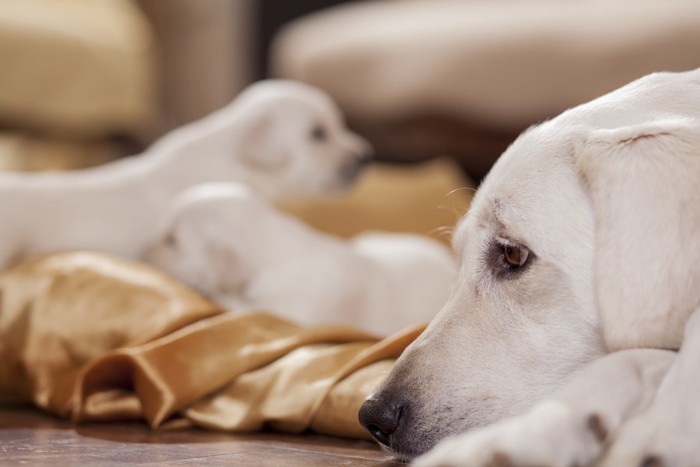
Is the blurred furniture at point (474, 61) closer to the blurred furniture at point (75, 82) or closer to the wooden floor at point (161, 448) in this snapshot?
the blurred furniture at point (75, 82)

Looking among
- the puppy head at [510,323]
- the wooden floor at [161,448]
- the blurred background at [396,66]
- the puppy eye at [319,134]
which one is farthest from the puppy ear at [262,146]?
the puppy head at [510,323]

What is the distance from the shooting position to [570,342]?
5.32ft

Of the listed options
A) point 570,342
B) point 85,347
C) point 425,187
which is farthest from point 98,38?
point 570,342

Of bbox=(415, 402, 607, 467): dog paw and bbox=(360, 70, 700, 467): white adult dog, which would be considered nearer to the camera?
bbox=(415, 402, 607, 467): dog paw

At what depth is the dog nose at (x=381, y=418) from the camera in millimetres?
1624

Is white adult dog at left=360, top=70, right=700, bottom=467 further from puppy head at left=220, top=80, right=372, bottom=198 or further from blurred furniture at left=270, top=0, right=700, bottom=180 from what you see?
blurred furniture at left=270, top=0, right=700, bottom=180

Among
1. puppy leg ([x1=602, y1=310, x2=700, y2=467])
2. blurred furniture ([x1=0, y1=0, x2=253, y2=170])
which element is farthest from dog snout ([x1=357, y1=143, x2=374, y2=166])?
puppy leg ([x1=602, y1=310, x2=700, y2=467])

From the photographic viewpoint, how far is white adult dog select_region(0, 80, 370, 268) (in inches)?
137

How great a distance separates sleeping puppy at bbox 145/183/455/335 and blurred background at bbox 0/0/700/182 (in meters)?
2.01

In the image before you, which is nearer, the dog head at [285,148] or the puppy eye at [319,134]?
the dog head at [285,148]

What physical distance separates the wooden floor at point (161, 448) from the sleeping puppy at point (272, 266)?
40.6 inches

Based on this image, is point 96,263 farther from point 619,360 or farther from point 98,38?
point 98,38

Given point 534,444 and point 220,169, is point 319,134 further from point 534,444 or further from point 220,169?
point 534,444

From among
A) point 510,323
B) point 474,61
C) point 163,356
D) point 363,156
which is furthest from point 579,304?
point 474,61
